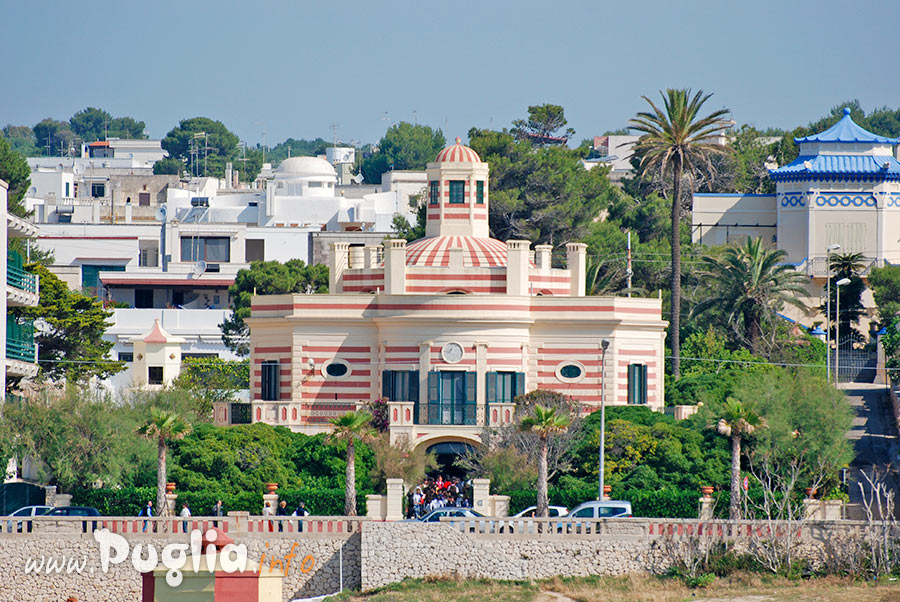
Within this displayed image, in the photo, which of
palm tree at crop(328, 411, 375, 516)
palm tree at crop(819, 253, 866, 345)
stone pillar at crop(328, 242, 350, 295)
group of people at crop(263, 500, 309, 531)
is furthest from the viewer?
palm tree at crop(819, 253, 866, 345)

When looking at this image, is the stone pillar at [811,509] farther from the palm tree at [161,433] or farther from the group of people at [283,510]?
the palm tree at [161,433]

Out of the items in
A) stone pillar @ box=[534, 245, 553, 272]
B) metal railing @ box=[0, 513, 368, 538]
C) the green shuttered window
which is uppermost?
stone pillar @ box=[534, 245, 553, 272]

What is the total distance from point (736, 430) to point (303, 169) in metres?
94.4

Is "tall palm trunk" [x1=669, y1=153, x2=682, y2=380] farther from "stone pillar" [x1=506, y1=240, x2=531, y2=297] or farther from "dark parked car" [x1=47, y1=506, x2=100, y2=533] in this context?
"dark parked car" [x1=47, y1=506, x2=100, y2=533]

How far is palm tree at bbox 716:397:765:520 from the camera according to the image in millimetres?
59312

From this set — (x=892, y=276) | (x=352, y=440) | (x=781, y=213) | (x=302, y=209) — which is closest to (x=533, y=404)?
(x=352, y=440)

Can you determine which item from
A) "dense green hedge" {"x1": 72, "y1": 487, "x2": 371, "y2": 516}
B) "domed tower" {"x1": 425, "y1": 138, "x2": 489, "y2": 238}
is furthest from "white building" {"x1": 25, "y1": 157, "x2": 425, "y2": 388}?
"dense green hedge" {"x1": 72, "y1": 487, "x2": 371, "y2": 516}

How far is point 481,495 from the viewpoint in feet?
204

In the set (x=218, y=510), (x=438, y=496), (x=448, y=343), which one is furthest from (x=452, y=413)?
(x=218, y=510)

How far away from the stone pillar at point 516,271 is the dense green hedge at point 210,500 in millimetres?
14073

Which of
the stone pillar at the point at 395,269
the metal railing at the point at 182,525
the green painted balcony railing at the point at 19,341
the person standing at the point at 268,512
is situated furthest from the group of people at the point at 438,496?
the green painted balcony railing at the point at 19,341

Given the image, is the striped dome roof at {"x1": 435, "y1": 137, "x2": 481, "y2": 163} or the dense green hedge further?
the striped dome roof at {"x1": 435, "y1": 137, "x2": 481, "y2": 163}

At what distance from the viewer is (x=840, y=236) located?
107m

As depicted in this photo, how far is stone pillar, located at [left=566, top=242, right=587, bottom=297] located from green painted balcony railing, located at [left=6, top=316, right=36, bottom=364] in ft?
68.5
